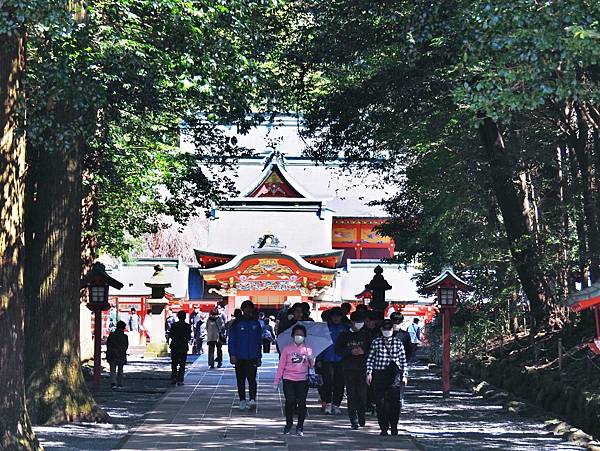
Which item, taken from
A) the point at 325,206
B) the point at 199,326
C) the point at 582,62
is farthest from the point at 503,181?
the point at 325,206

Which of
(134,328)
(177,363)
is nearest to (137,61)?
(177,363)

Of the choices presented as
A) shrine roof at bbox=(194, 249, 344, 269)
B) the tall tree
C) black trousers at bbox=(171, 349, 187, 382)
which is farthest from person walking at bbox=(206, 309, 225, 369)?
shrine roof at bbox=(194, 249, 344, 269)

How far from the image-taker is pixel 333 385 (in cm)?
1803

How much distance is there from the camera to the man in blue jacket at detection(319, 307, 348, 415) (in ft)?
56.9

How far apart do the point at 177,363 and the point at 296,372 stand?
948 cm

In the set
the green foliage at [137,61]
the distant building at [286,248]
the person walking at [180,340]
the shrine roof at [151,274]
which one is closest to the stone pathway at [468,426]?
the person walking at [180,340]

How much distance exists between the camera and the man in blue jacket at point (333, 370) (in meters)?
17.3

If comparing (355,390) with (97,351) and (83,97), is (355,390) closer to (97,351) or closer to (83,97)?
(83,97)

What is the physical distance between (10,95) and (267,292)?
1442 inches

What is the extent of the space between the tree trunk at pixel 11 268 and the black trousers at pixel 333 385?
21.5 ft

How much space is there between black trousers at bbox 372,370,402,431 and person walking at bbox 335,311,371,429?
0.54m

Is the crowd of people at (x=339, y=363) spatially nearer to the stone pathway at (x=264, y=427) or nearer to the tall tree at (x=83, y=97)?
the stone pathway at (x=264, y=427)

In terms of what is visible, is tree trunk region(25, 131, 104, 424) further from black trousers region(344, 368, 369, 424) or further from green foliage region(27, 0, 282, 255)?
black trousers region(344, 368, 369, 424)

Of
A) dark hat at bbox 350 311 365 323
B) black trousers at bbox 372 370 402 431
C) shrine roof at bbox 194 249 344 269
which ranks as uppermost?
shrine roof at bbox 194 249 344 269
